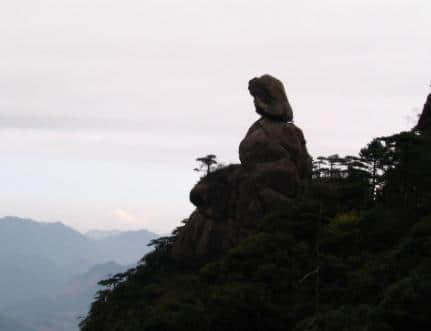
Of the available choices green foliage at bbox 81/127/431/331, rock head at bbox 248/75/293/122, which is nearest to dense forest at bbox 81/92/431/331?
green foliage at bbox 81/127/431/331

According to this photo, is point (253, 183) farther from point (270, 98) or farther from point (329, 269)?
point (329, 269)

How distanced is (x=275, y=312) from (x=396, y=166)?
59.8 ft

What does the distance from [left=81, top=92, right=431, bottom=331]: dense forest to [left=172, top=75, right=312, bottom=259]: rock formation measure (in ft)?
5.50

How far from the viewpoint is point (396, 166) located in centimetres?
5191

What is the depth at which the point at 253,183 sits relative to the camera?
6331 cm

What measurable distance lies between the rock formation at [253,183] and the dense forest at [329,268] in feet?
5.50

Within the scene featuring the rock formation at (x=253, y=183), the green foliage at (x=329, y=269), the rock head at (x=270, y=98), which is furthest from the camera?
the rock head at (x=270, y=98)

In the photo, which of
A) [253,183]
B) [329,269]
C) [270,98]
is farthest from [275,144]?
[329,269]

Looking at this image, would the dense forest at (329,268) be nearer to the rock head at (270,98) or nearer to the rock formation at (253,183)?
the rock formation at (253,183)

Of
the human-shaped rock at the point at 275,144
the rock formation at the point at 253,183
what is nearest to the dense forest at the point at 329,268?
the rock formation at the point at 253,183

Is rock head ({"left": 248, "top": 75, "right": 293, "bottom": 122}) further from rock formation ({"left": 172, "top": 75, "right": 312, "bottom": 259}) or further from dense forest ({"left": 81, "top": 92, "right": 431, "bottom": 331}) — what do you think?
dense forest ({"left": 81, "top": 92, "right": 431, "bottom": 331})

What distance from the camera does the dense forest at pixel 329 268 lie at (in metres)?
32.5

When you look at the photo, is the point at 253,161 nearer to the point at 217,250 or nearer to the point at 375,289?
the point at 217,250

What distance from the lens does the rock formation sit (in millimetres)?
63062
